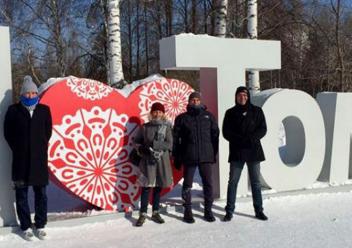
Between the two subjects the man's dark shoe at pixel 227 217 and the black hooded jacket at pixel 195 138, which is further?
the man's dark shoe at pixel 227 217

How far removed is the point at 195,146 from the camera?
5.18 meters

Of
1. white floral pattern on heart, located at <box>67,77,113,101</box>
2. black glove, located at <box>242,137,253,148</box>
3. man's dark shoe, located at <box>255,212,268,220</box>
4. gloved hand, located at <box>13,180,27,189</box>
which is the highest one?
white floral pattern on heart, located at <box>67,77,113,101</box>

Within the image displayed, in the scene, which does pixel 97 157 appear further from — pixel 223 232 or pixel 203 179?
pixel 223 232

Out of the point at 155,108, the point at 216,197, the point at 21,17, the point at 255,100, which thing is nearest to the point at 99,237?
the point at 155,108

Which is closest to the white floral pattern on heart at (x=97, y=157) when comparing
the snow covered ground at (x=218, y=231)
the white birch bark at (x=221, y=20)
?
the snow covered ground at (x=218, y=231)

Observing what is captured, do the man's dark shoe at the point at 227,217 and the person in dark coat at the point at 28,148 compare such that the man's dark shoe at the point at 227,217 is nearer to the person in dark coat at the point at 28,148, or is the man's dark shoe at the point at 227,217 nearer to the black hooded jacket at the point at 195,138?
the black hooded jacket at the point at 195,138

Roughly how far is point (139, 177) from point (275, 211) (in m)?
1.65

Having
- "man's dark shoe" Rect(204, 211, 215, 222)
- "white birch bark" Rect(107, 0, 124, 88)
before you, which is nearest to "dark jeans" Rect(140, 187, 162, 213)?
"man's dark shoe" Rect(204, 211, 215, 222)

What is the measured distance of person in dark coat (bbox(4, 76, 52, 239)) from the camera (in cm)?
463

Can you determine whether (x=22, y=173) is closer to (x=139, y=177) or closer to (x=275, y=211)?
(x=139, y=177)

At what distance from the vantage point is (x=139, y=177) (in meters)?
5.46

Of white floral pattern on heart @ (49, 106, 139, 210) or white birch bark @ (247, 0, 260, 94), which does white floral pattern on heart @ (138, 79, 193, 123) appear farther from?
white birch bark @ (247, 0, 260, 94)

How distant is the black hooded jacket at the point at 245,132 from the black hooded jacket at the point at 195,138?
0.18 metres

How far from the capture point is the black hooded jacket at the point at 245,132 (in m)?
5.27
